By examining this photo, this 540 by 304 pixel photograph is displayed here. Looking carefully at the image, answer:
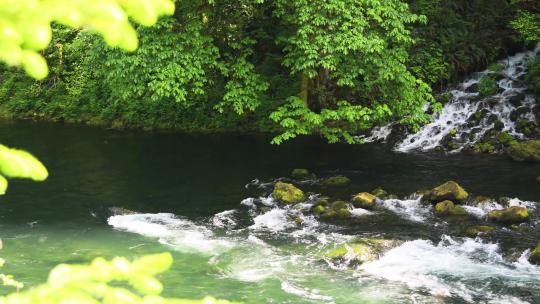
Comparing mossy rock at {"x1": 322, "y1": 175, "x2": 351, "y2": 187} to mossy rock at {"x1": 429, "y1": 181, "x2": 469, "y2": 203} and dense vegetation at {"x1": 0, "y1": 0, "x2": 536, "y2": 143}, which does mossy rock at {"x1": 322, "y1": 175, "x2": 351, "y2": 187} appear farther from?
mossy rock at {"x1": 429, "y1": 181, "x2": 469, "y2": 203}

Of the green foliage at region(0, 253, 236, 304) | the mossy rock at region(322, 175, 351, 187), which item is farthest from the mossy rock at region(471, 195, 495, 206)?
the green foliage at region(0, 253, 236, 304)

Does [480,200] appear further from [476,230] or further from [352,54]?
[352,54]

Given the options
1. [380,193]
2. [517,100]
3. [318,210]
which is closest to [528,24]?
[517,100]

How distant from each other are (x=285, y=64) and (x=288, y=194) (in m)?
4.20

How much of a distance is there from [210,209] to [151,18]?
45.0ft

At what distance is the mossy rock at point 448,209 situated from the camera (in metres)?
14.3

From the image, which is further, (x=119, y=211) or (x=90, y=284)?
(x=119, y=211)

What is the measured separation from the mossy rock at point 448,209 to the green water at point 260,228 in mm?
553

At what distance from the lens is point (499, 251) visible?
11789mm

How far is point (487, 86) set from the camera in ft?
80.0

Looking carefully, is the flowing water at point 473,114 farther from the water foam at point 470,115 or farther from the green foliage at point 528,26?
the green foliage at point 528,26

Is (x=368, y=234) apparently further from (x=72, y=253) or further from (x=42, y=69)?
(x=42, y=69)

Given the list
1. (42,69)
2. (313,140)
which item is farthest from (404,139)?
(42,69)

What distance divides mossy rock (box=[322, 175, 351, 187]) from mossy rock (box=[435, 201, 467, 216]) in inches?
143
